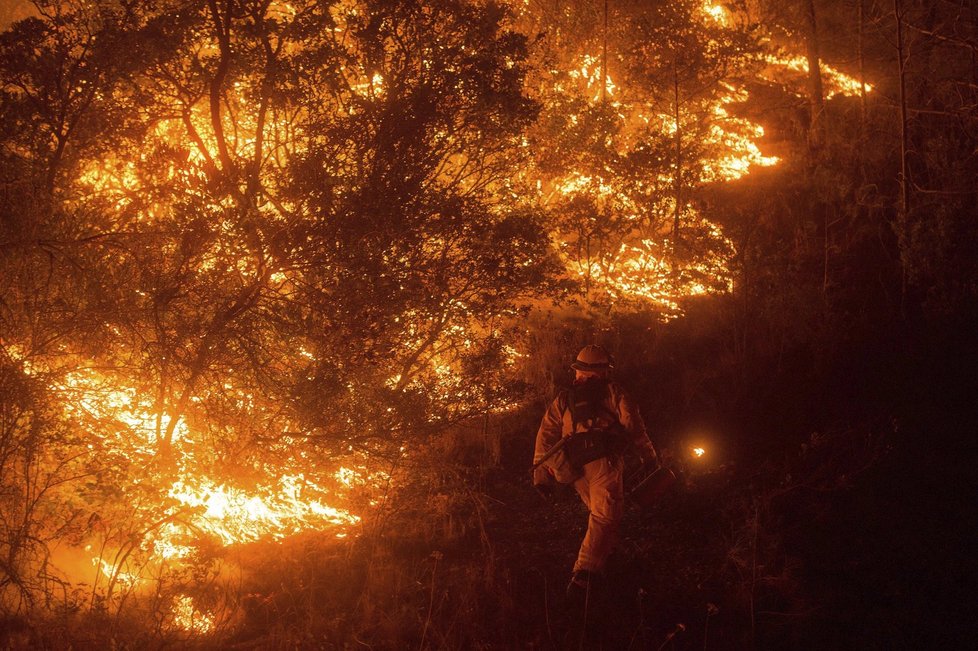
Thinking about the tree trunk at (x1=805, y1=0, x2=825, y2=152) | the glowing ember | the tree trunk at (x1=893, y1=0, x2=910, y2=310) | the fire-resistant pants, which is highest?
the tree trunk at (x1=805, y1=0, x2=825, y2=152)

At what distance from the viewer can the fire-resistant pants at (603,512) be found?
5984 millimetres

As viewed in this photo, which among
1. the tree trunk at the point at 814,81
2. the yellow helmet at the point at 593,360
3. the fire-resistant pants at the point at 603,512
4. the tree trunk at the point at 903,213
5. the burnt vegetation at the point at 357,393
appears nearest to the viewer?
the burnt vegetation at the point at 357,393

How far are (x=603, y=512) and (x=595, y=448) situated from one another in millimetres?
532

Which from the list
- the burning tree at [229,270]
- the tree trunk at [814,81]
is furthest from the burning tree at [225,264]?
the tree trunk at [814,81]

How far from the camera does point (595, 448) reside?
6.06m

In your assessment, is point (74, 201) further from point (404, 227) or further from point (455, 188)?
point (455, 188)

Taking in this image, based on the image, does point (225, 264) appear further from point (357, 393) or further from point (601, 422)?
point (601, 422)

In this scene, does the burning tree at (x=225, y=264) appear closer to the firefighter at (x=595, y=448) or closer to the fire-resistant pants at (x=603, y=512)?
the firefighter at (x=595, y=448)

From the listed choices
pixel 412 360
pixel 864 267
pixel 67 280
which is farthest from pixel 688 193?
pixel 67 280

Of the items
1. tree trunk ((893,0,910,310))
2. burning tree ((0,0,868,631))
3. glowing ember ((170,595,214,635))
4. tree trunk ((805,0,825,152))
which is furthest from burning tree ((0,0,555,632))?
tree trunk ((805,0,825,152))

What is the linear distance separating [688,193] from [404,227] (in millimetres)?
6825

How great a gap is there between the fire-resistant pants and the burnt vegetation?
0.37 meters

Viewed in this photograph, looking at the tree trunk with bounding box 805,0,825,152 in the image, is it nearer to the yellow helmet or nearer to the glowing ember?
the yellow helmet

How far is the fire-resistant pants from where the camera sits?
5984 mm
